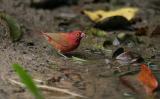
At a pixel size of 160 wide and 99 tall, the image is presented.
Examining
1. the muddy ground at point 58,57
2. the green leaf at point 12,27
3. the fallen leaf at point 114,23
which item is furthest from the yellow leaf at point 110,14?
the green leaf at point 12,27

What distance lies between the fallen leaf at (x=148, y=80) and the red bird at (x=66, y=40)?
32.2 inches

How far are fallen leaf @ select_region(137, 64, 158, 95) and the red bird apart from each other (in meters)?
0.82

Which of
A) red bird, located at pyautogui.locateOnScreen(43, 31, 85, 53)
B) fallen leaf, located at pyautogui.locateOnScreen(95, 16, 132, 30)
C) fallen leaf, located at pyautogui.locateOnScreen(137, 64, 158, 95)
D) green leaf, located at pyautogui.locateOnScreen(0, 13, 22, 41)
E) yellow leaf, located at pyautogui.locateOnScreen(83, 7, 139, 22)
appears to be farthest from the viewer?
yellow leaf, located at pyautogui.locateOnScreen(83, 7, 139, 22)

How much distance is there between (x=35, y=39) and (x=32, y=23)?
78 cm

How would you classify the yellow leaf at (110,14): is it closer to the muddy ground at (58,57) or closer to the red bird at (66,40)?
the muddy ground at (58,57)

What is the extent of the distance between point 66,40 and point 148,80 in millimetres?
993

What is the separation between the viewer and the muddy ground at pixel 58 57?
334 centimetres

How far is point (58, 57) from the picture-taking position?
4.19 metres

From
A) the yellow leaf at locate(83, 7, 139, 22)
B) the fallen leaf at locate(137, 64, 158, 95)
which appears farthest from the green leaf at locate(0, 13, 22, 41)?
the fallen leaf at locate(137, 64, 158, 95)

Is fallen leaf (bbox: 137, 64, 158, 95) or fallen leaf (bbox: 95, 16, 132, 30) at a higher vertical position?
fallen leaf (bbox: 95, 16, 132, 30)

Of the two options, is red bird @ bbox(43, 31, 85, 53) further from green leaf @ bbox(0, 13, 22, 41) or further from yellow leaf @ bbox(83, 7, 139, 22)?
yellow leaf @ bbox(83, 7, 139, 22)

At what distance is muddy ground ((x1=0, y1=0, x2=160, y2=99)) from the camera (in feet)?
11.0

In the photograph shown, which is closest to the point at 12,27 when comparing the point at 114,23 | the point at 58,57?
the point at 58,57

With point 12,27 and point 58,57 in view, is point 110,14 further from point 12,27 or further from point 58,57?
point 58,57
